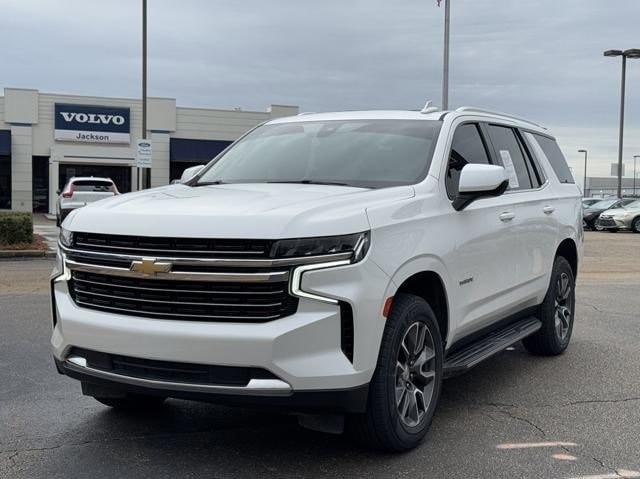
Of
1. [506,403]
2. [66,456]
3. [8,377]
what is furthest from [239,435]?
[8,377]

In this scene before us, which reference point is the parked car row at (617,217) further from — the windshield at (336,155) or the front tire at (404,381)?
the front tire at (404,381)

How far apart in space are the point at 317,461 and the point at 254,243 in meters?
1.35

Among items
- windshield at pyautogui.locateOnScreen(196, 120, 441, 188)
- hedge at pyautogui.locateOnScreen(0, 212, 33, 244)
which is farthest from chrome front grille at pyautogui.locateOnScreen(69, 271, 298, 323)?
hedge at pyautogui.locateOnScreen(0, 212, 33, 244)

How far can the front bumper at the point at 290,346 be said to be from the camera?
337 cm

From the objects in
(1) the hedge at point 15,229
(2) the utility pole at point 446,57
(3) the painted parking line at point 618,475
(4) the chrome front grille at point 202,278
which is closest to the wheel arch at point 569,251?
(3) the painted parking line at point 618,475

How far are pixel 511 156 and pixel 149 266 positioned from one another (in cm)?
352

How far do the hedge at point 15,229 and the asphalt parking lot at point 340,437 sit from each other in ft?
31.3

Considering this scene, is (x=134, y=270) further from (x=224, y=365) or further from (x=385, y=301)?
(x=385, y=301)

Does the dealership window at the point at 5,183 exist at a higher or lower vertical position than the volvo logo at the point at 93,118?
lower

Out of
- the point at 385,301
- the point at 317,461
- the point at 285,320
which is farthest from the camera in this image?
the point at 317,461

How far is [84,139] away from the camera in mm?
34938

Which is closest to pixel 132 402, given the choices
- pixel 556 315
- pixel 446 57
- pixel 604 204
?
pixel 556 315

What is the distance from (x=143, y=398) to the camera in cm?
471

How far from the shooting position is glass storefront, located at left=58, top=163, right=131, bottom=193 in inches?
1396
